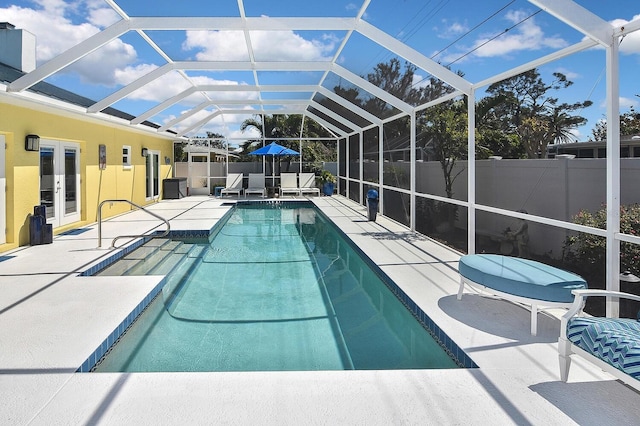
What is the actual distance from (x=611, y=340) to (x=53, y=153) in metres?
9.09

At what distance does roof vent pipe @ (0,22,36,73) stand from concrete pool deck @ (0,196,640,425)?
183 inches

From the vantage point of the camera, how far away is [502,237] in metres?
6.00

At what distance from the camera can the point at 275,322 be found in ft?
14.5

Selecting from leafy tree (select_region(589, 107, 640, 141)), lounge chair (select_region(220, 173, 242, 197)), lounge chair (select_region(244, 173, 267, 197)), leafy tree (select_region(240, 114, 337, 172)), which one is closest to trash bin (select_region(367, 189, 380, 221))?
leafy tree (select_region(589, 107, 640, 141))

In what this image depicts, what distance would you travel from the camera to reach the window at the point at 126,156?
12117 mm

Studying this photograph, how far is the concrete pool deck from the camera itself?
2336mm

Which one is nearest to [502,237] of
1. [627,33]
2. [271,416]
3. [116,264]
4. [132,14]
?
[627,33]

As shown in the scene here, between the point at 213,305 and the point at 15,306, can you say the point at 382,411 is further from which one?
the point at 15,306

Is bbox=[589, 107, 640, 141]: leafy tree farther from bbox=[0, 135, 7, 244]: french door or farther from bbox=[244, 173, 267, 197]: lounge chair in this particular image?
bbox=[244, 173, 267, 197]: lounge chair

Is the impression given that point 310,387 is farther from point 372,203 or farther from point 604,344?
point 372,203

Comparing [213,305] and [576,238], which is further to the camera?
[213,305]

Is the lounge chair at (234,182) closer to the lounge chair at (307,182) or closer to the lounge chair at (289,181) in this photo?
the lounge chair at (289,181)

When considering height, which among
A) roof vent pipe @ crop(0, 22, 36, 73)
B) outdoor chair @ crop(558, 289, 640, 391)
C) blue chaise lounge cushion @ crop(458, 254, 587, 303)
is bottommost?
outdoor chair @ crop(558, 289, 640, 391)

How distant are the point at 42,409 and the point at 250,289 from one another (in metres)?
3.20
